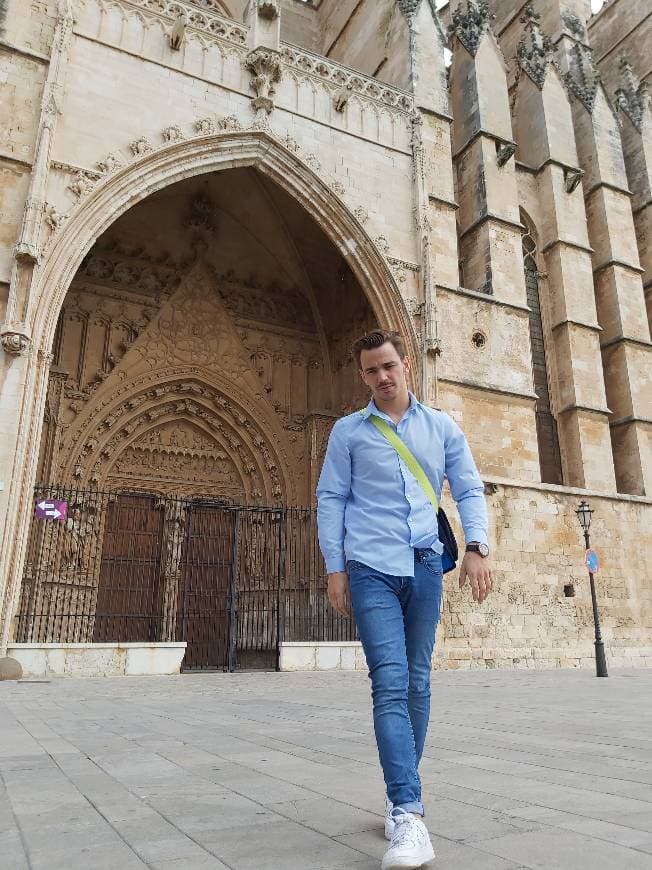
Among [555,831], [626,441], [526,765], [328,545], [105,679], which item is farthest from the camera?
[626,441]

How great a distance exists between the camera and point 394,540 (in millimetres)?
1979

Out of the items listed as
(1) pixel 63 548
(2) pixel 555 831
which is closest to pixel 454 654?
(1) pixel 63 548

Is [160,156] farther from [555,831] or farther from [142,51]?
[555,831]

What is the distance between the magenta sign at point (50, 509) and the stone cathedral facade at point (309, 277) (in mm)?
712

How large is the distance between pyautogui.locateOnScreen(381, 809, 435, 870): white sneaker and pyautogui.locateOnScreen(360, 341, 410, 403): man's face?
114cm

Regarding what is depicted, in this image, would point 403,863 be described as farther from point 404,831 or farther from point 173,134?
point 173,134

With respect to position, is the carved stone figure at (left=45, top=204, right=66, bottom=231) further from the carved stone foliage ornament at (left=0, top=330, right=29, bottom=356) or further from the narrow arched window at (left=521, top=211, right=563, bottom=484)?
the narrow arched window at (left=521, top=211, right=563, bottom=484)

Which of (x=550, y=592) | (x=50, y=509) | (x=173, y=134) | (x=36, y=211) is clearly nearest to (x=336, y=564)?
(x=50, y=509)

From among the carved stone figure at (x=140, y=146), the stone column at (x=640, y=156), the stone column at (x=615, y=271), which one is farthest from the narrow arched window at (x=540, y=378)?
the carved stone figure at (x=140, y=146)

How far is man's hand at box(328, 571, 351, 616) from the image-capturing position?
2.02 metres

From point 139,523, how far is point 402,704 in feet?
38.2

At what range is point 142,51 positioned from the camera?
1134 centimetres

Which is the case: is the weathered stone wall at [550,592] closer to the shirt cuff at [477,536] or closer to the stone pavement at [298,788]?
the stone pavement at [298,788]

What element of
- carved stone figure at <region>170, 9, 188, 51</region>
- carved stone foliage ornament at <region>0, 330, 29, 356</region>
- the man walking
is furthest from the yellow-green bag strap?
carved stone figure at <region>170, 9, 188, 51</region>
